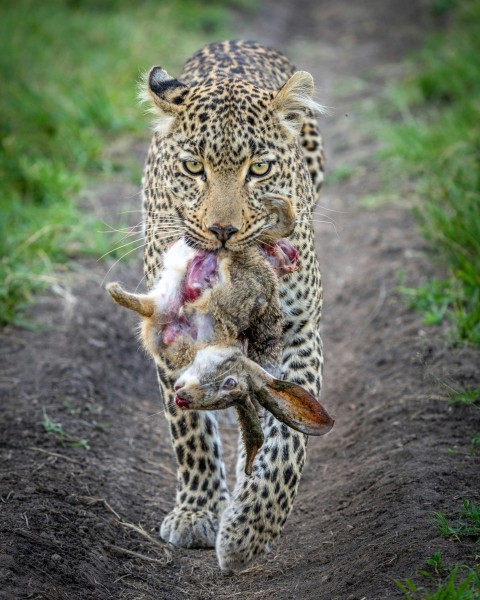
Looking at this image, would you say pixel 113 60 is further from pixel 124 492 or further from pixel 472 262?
pixel 124 492

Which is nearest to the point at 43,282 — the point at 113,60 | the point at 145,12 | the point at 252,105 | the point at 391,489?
the point at 252,105

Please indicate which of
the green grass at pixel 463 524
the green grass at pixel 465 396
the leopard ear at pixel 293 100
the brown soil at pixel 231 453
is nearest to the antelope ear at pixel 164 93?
the leopard ear at pixel 293 100

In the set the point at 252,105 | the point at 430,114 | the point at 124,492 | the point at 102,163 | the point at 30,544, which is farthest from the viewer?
the point at 430,114

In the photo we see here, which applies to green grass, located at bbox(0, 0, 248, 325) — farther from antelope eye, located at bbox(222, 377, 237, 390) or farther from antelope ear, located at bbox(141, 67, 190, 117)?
antelope eye, located at bbox(222, 377, 237, 390)

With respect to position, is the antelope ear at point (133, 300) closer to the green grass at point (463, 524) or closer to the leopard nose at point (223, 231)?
the leopard nose at point (223, 231)

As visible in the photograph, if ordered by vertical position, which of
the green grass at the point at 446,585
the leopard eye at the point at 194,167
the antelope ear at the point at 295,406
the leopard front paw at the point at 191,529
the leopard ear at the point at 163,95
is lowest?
the leopard front paw at the point at 191,529

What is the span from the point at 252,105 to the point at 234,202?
731 millimetres

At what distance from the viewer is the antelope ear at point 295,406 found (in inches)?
162

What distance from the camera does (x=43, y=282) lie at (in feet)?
25.5

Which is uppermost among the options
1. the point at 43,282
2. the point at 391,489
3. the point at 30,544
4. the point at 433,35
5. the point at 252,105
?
the point at 433,35

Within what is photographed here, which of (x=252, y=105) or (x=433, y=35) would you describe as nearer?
(x=252, y=105)

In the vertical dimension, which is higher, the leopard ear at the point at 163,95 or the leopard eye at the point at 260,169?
the leopard ear at the point at 163,95

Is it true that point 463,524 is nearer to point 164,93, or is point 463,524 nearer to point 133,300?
point 133,300

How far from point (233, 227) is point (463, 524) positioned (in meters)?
1.74
